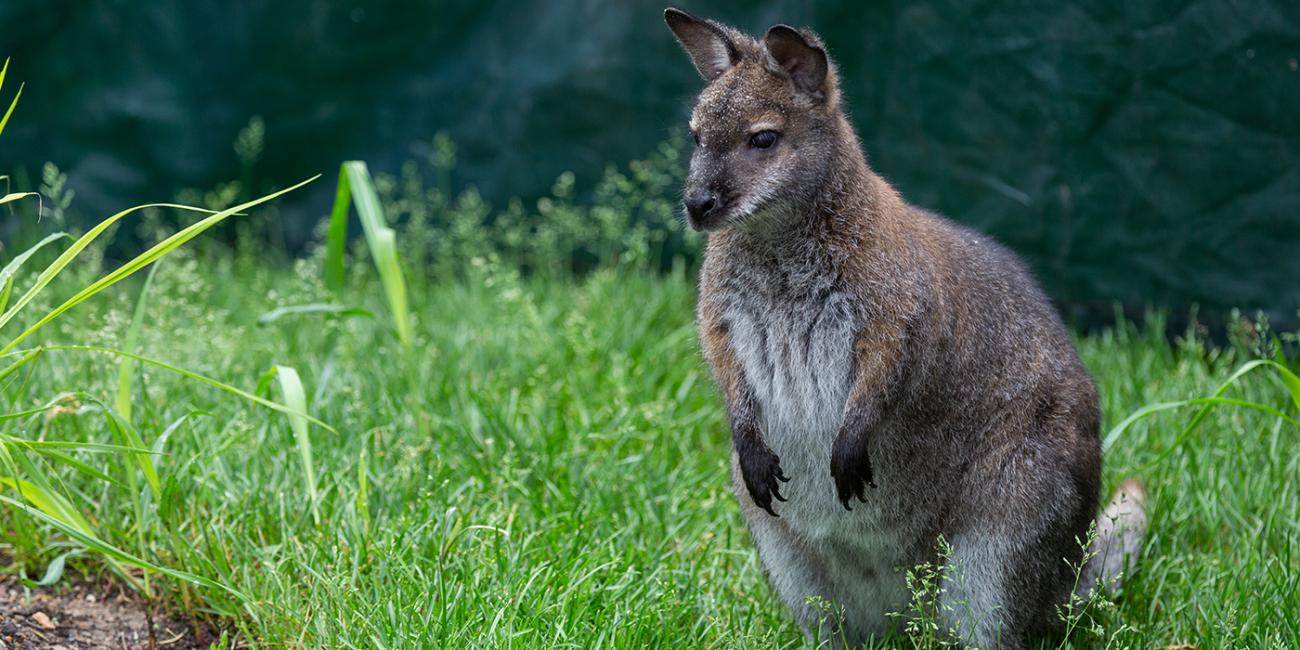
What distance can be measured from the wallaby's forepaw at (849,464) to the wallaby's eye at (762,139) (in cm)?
76

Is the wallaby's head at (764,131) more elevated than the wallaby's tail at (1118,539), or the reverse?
the wallaby's head at (764,131)

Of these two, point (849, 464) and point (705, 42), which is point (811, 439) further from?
point (705, 42)

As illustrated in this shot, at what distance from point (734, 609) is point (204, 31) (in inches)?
191

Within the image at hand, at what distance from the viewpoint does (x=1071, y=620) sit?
3.47 m

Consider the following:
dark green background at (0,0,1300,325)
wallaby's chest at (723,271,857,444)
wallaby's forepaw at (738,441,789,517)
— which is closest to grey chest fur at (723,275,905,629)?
wallaby's chest at (723,271,857,444)

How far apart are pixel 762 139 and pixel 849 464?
2.79 feet

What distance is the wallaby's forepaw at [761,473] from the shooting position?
357 centimetres

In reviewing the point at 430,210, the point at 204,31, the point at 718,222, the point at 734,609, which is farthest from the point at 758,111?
the point at 204,31

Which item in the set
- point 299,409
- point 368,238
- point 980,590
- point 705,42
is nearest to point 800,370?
point 980,590

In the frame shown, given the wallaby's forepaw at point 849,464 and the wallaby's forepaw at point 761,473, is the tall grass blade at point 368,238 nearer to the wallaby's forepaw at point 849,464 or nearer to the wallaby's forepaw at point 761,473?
the wallaby's forepaw at point 761,473

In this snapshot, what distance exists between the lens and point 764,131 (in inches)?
137

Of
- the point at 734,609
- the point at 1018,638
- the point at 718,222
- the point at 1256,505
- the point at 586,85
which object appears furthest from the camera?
the point at 586,85

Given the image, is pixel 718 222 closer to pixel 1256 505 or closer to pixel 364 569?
pixel 364 569

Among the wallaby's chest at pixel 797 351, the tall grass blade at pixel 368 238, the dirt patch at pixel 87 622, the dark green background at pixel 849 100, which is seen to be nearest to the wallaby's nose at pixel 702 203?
the wallaby's chest at pixel 797 351
